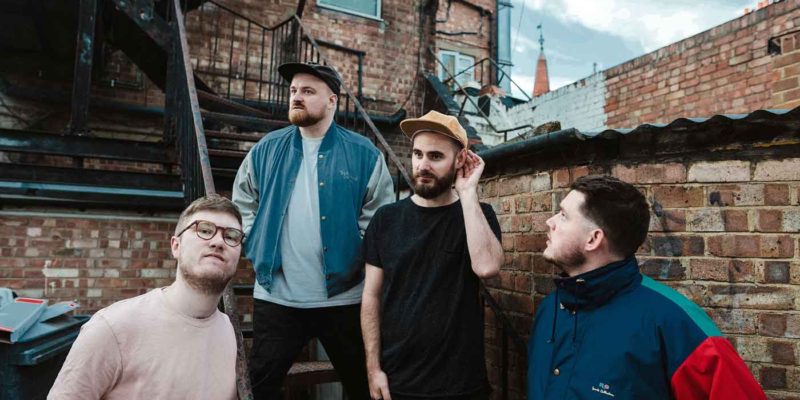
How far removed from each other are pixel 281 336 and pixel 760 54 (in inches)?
221

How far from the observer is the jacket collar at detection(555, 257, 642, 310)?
1471 millimetres

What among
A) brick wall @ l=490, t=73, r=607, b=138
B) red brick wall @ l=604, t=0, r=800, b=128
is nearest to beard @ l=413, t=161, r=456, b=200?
red brick wall @ l=604, t=0, r=800, b=128

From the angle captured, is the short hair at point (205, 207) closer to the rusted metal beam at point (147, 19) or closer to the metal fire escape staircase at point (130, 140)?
the metal fire escape staircase at point (130, 140)

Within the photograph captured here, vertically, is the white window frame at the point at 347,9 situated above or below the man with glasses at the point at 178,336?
above

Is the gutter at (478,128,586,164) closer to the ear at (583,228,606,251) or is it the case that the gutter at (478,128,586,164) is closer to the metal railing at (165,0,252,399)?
the ear at (583,228,606,251)

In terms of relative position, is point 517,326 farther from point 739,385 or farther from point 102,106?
point 102,106

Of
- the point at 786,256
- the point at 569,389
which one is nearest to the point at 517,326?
the point at 569,389

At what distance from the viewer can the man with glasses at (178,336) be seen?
4.52 ft

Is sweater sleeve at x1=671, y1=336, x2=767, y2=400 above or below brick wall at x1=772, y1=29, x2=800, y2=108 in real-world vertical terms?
below

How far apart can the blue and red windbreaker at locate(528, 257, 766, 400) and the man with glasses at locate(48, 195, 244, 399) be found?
1.12m

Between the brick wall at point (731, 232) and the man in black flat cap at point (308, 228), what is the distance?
1.10m

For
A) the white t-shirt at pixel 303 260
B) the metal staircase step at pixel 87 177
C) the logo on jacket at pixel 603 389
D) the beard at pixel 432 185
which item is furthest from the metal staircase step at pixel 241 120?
the logo on jacket at pixel 603 389

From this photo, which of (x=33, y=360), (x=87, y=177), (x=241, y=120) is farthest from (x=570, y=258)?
(x=87, y=177)

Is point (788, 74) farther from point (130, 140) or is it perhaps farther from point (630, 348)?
point (130, 140)
